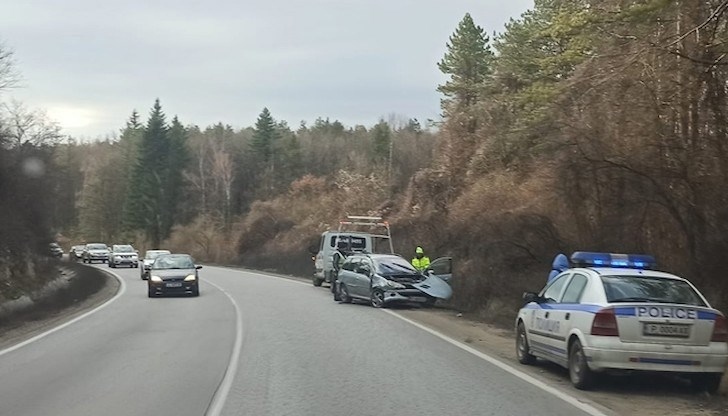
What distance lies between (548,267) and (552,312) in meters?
11.0

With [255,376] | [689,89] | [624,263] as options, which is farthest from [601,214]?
[255,376]

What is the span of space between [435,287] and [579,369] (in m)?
14.4

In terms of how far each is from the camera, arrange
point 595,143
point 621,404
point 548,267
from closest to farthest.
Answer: point 621,404, point 595,143, point 548,267

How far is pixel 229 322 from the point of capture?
790 inches

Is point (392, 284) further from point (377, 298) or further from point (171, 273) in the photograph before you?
point (171, 273)

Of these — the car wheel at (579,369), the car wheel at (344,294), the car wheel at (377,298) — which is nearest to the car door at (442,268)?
the car wheel at (377,298)

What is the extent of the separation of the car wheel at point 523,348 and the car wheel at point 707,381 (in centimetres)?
287

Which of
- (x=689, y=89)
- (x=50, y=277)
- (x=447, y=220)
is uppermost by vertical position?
(x=689, y=89)

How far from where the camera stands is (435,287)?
986 inches

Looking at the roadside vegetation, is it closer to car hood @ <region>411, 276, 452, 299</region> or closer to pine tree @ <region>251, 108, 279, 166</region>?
car hood @ <region>411, 276, 452, 299</region>

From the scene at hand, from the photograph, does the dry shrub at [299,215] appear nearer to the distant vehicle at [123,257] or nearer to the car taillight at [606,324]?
the distant vehicle at [123,257]

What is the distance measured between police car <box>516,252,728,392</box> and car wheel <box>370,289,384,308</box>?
515 inches

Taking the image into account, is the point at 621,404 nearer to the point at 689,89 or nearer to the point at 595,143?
the point at 689,89

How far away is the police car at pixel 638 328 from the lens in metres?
10.2
